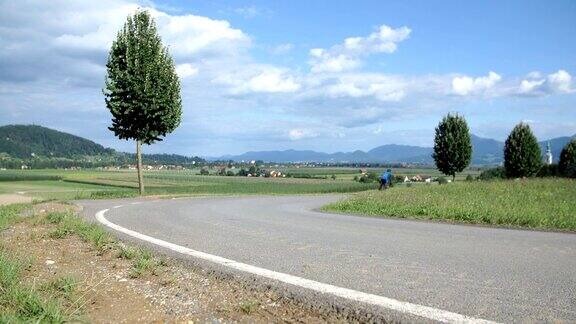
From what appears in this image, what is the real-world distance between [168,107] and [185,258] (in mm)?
23131

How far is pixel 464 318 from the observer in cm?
386

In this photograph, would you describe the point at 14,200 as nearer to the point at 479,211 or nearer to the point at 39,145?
the point at 479,211

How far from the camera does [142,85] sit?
28.0 m

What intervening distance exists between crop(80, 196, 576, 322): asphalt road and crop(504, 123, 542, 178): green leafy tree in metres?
53.8

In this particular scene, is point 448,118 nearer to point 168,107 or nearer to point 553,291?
point 168,107

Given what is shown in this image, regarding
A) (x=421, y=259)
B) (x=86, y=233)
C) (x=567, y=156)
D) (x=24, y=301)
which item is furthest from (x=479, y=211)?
(x=567, y=156)

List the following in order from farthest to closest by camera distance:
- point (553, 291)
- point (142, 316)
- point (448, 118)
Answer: point (448, 118), point (553, 291), point (142, 316)

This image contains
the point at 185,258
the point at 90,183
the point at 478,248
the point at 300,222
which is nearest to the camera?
the point at 185,258

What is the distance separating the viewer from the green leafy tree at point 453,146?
2179 inches

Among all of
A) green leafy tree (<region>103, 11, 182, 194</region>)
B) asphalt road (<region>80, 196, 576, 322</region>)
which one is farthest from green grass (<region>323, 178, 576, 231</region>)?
green leafy tree (<region>103, 11, 182, 194</region>)

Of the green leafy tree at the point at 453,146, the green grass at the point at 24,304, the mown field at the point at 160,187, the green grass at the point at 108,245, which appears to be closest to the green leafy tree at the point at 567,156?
the green leafy tree at the point at 453,146

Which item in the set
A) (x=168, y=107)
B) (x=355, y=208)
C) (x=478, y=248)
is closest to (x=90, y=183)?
(x=168, y=107)

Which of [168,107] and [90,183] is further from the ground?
[168,107]

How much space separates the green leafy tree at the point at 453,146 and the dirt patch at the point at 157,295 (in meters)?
52.5
